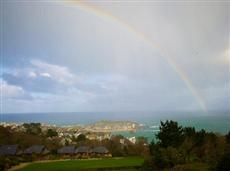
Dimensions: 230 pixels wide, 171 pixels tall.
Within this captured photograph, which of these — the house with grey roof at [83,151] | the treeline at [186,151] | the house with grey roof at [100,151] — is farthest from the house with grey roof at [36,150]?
the treeline at [186,151]

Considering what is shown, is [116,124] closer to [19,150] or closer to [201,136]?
[19,150]

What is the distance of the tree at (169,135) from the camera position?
25594 millimetres

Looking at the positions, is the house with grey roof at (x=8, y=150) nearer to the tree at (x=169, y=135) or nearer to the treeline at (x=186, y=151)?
the treeline at (x=186, y=151)

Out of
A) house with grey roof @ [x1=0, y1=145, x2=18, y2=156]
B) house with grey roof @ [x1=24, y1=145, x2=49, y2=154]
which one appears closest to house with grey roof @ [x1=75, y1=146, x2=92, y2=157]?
house with grey roof @ [x1=24, y1=145, x2=49, y2=154]

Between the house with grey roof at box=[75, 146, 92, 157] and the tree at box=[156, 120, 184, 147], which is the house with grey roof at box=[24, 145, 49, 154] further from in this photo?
the tree at box=[156, 120, 184, 147]

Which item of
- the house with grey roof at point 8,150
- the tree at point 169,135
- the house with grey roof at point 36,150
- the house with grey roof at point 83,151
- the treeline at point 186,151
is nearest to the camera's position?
the treeline at point 186,151

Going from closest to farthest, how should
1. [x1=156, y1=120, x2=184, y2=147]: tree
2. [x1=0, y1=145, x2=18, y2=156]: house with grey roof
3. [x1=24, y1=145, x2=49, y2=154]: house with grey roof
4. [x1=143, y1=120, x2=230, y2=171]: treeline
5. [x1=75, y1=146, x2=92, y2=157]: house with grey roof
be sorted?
1. [x1=143, y1=120, x2=230, y2=171]: treeline
2. [x1=156, y1=120, x2=184, y2=147]: tree
3. [x1=0, y1=145, x2=18, y2=156]: house with grey roof
4. [x1=24, y1=145, x2=49, y2=154]: house with grey roof
5. [x1=75, y1=146, x2=92, y2=157]: house with grey roof

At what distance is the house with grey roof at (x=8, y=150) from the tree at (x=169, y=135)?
18.8 metres

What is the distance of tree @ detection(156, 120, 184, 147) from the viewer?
25.6 metres

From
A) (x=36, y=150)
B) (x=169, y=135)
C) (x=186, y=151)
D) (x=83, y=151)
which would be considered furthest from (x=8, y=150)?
(x=186, y=151)

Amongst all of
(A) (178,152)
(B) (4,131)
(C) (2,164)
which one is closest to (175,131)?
(A) (178,152)

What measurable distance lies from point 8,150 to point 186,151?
21.1m

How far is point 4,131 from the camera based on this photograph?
45250 millimetres

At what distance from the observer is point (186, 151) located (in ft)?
83.2
